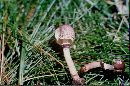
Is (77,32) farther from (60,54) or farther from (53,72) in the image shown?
(53,72)

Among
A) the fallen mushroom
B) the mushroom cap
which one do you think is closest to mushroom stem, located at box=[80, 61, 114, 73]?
the fallen mushroom

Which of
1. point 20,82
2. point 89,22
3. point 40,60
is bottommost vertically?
point 20,82

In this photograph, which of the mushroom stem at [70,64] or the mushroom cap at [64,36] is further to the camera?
the mushroom cap at [64,36]

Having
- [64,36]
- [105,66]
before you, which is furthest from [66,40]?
[105,66]

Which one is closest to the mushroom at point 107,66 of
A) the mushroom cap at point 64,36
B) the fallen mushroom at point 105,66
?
the fallen mushroom at point 105,66

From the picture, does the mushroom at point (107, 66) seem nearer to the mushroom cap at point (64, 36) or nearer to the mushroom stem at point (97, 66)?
the mushroom stem at point (97, 66)

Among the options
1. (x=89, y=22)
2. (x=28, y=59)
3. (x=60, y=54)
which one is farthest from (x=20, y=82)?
(x=89, y=22)

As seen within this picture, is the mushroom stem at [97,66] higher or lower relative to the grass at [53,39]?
lower
